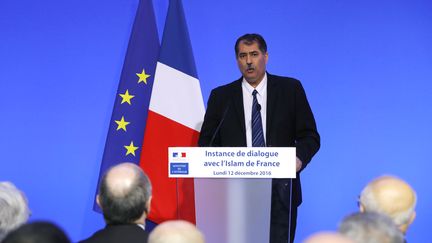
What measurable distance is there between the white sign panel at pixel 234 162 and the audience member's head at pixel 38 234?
1.06 meters

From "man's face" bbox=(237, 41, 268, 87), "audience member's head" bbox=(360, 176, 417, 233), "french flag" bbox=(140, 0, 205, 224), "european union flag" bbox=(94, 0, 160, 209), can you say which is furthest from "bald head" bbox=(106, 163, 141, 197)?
"european union flag" bbox=(94, 0, 160, 209)

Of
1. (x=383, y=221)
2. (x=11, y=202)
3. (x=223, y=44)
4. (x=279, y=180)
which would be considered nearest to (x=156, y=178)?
(x=223, y=44)

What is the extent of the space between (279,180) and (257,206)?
6.0 inches

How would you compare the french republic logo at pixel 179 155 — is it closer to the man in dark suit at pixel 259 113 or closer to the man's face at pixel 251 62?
the man in dark suit at pixel 259 113

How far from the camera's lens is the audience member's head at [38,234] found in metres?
1.59

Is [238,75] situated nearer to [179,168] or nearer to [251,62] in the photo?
[251,62]

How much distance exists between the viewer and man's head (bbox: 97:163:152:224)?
90.4 inches

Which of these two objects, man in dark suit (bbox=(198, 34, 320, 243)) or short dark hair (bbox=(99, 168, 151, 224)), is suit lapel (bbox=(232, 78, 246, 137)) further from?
short dark hair (bbox=(99, 168, 151, 224))

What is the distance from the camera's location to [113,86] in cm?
491

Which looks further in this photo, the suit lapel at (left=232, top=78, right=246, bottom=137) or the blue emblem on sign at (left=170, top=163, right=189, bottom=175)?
the suit lapel at (left=232, top=78, right=246, bottom=137)

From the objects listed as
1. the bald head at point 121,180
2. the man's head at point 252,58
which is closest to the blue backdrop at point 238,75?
the man's head at point 252,58

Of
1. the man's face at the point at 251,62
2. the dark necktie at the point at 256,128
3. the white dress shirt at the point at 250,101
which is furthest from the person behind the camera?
the man's face at the point at 251,62

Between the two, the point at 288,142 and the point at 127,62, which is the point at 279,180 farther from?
the point at 127,62

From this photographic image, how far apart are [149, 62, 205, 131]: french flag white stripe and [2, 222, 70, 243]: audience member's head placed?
2.88m
